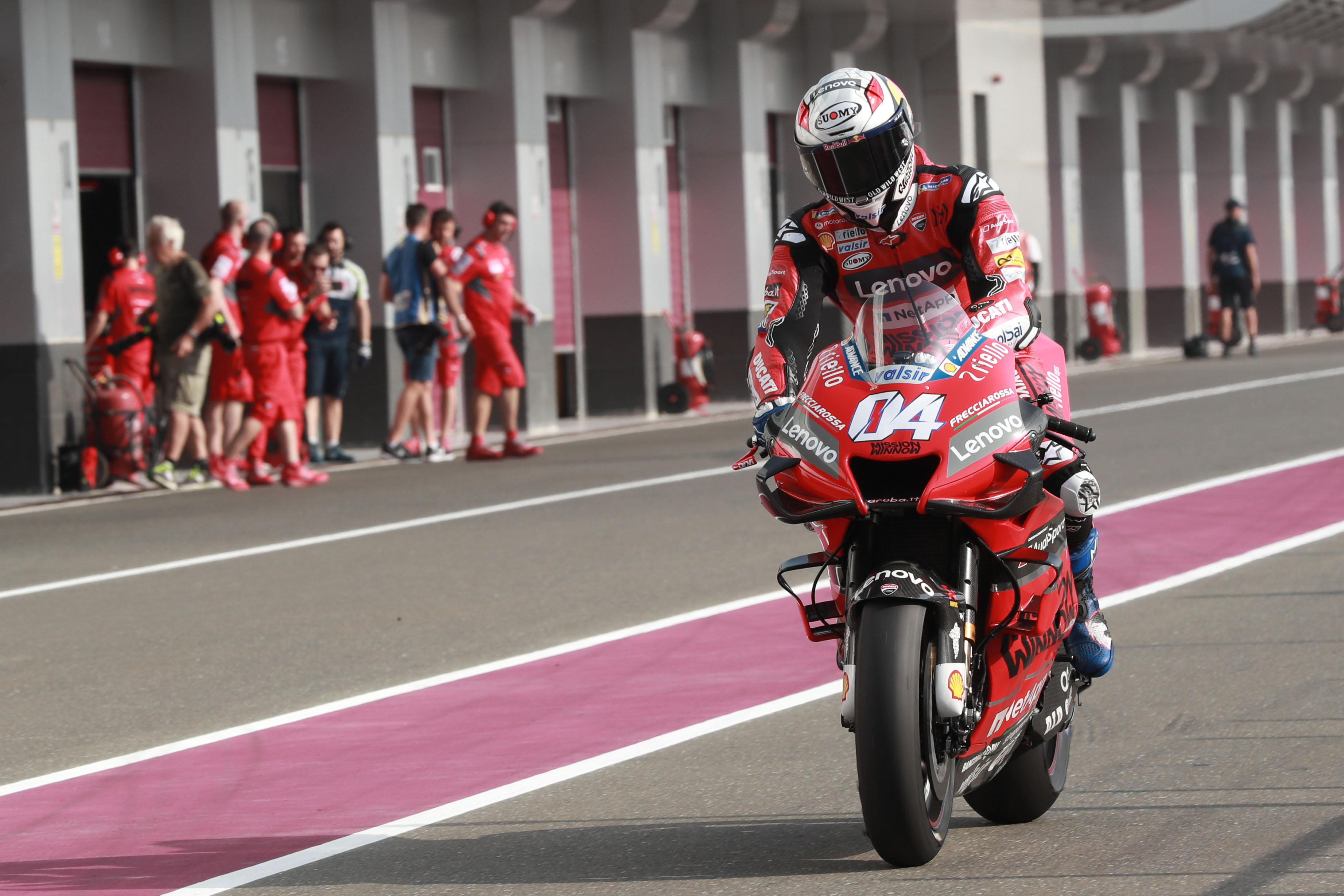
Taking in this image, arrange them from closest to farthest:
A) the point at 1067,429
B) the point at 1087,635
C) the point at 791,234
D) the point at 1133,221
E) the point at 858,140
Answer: the point at 1067,429
the point at 858,140
the point at 1087,635
the point at 791,234
the point at 1133,221

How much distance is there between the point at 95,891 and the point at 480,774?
4.68 ft

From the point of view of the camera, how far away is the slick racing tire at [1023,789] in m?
5.19

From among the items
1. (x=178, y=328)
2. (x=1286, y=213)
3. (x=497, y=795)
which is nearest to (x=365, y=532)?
(x=178, y=328)

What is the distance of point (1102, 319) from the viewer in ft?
108

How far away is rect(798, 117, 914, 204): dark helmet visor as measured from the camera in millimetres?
5129

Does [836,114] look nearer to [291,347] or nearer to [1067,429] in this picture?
[1067,429]

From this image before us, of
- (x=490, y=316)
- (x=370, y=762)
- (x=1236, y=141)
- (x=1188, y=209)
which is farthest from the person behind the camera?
(x=1236, y=141)

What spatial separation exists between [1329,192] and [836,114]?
42.0 m

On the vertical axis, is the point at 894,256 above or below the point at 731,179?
below

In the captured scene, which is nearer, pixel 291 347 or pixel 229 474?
pixel 229 474

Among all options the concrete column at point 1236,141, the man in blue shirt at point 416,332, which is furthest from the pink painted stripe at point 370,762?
the concrete column at point 1236,141

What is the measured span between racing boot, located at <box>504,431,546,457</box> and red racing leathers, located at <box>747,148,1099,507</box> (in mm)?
11677

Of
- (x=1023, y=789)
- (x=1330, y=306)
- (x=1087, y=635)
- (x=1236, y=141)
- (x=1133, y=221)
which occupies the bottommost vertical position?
(x=1023, y=789)

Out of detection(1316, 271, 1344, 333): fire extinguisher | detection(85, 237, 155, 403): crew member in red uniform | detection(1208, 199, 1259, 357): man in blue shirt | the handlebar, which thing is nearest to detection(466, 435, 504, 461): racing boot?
detection(85, 237, 155, 403): crew member in red uniform
